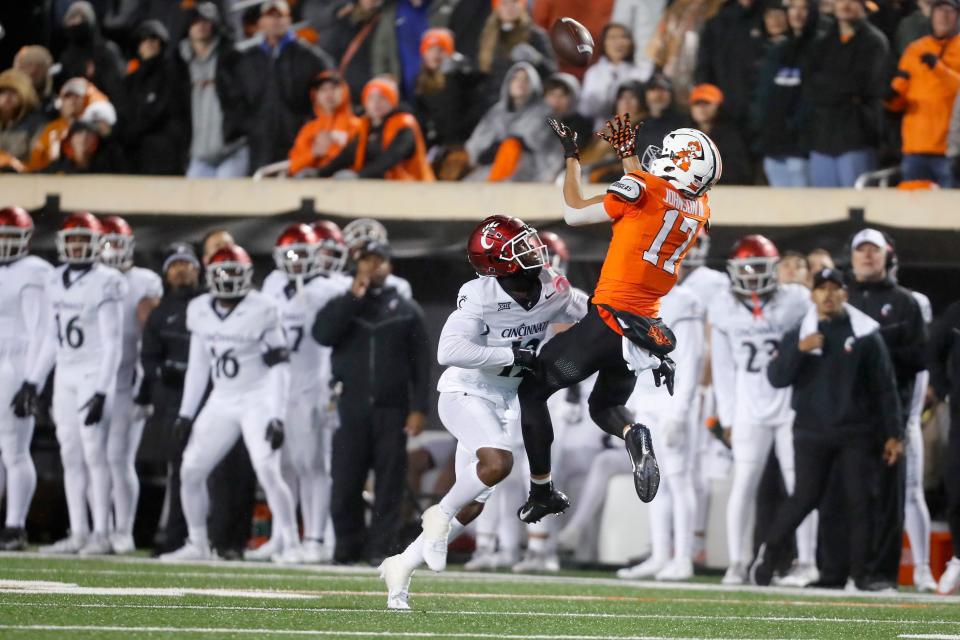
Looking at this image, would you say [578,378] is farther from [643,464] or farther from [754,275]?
[754,275]

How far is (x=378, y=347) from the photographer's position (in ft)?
36.1

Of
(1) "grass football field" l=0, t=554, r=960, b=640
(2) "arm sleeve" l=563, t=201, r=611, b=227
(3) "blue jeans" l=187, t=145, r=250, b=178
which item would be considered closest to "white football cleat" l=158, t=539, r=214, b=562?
(1) "grass football field" l=0, t=554, r=960, b=640

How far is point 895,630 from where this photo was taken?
22.7 ft

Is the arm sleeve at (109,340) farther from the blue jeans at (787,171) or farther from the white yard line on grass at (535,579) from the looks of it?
the blue jeans at (787,171)

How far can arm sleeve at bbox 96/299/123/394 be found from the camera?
11.1m

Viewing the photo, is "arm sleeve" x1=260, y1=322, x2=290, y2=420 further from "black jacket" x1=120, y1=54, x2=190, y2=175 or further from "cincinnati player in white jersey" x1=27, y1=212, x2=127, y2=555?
"black jacket" x1=120, y1=54, x2=190, y2=175

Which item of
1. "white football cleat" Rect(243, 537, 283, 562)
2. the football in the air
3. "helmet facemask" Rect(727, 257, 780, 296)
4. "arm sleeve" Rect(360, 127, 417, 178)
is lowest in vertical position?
"white football cleat" Rect(243, 537, 283, 562)

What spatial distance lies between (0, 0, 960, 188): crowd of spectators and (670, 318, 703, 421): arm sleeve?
199 cm

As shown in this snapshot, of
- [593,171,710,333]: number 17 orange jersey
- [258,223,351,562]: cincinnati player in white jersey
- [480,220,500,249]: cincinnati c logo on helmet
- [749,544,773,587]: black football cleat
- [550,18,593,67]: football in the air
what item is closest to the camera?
[480,220,500,249]: cincinnati c logo on helmet

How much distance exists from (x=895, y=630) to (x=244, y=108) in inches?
328

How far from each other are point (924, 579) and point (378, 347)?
3.56 meters

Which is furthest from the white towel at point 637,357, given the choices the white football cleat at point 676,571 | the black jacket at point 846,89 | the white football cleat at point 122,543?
the black jacket at point 846,89

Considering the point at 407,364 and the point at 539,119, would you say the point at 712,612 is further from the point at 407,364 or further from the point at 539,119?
the point at 539,119

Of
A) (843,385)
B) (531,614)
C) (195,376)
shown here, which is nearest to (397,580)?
(531,614)
